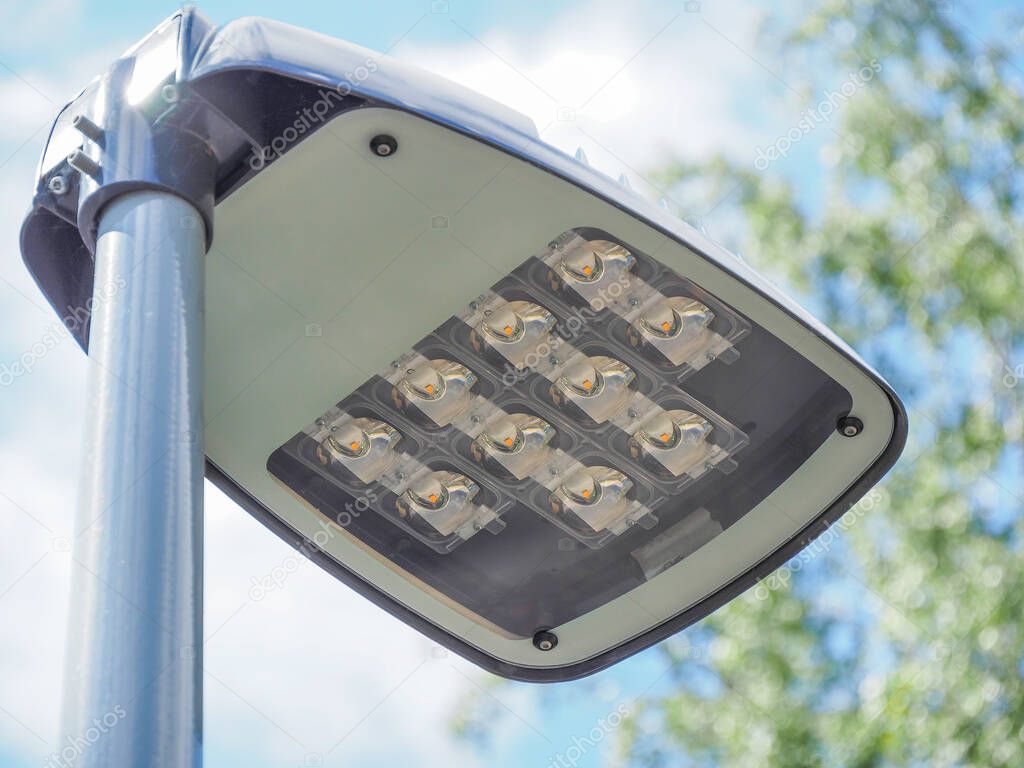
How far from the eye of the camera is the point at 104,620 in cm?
191

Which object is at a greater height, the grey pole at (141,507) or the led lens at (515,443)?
the led lens at (515,443)

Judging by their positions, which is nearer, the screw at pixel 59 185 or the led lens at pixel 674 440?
the screw at pixel 59 185

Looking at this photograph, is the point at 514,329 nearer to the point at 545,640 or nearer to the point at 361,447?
the point at 361,447

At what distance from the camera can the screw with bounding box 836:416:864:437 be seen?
318 cm

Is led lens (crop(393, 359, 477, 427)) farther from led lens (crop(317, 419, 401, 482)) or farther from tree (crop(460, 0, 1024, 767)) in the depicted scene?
tree (crop(460, 0, 1024, 767))

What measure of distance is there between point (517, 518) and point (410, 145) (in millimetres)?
1064

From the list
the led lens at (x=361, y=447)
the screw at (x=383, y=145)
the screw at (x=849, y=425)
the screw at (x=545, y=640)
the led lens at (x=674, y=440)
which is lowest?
the screw at (x=545, y=640)

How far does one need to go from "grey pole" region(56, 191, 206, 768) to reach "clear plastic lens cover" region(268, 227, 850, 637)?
Result: 795 millimetres

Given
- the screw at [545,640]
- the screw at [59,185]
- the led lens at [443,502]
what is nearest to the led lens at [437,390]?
the led lens at [443,502]

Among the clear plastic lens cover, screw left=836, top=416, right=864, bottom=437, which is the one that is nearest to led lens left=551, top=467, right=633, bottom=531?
the clear plastic lens cover

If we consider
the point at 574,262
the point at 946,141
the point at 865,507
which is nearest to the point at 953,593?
the point at 865,507

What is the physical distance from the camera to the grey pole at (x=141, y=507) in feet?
6.06

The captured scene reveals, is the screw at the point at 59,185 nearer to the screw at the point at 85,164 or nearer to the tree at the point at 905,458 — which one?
the screw at the point at 85,164

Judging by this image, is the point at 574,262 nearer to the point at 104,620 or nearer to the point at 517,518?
the point at 517,518
